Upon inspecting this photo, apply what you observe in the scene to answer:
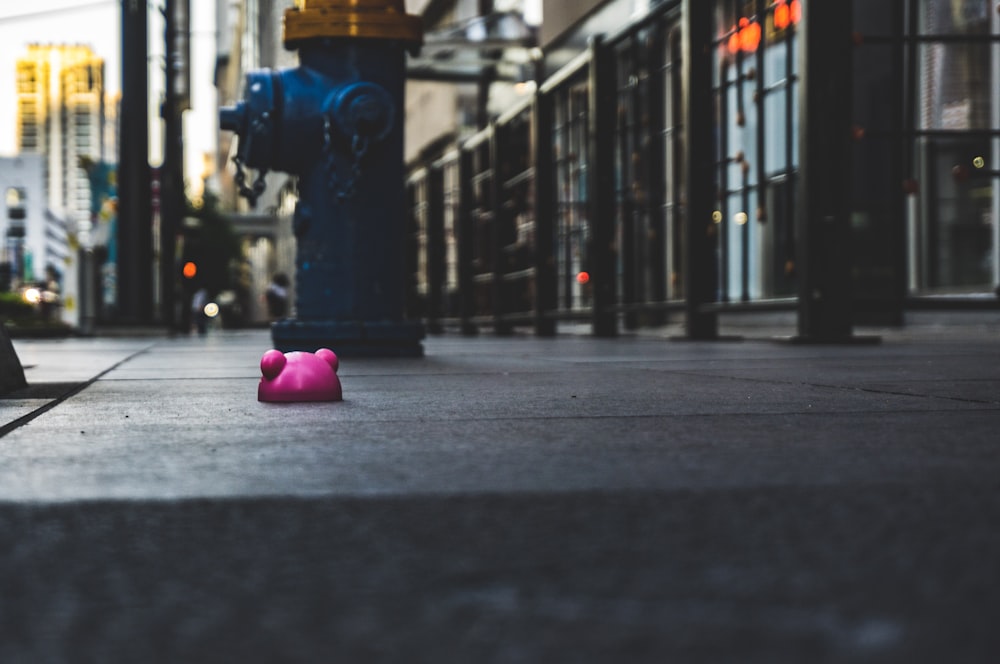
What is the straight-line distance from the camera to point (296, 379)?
11.6ft

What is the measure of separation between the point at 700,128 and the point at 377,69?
161 inches

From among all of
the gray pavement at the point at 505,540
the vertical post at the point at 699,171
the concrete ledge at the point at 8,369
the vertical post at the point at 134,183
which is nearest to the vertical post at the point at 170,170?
the vertical post at the point at 134,183

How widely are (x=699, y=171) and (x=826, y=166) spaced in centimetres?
195

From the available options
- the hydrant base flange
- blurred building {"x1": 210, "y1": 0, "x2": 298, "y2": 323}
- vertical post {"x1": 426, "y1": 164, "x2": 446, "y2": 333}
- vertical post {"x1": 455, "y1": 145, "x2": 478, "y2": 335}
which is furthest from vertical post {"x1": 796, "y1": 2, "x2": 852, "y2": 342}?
blurred building {"x1": 210, "y1": 0, "x2": 298, "y2": 323}

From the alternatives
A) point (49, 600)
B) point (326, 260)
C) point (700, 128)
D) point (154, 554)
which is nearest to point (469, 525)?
point (154, 554)

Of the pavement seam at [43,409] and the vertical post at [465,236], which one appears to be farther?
the vertical post at [465,236]

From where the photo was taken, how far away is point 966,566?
3.95ft

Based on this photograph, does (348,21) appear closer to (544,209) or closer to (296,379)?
(296,379)

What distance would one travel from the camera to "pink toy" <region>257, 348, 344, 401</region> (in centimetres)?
352

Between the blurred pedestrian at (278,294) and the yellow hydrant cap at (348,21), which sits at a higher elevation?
the yellow hydrant cap at (348,21)

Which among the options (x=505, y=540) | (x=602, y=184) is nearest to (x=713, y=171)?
(x=602, y=184)

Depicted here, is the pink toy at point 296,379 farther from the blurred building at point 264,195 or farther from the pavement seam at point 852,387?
the blurred building at point 264,195

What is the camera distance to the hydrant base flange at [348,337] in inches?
279

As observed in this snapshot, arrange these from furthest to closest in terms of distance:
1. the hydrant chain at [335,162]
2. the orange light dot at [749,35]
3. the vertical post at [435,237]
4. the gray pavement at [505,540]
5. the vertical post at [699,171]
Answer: the vertical post at [435,237]
the vertical post at [699,171]
the orange light dot at [749,35]
the hydrant chain at [335,162]
the gray pavement at [505,540]
